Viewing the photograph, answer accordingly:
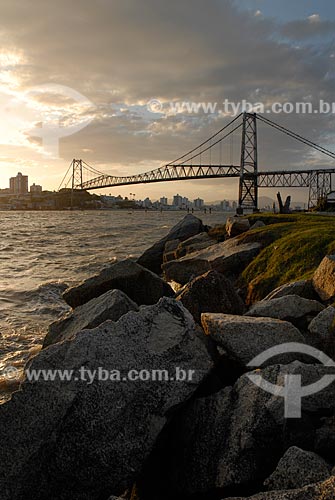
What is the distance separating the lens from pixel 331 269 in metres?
6.04

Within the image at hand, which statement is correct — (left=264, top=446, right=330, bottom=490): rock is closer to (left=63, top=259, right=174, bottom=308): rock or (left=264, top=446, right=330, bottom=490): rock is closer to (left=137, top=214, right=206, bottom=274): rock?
(left=63, top=259, right=174, bottom=308): rock

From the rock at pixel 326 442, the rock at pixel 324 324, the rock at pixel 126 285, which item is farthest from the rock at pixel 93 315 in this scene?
the rock at pixel 326 442

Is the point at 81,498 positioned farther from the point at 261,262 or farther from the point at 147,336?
the point at 261,262

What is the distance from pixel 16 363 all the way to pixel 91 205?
470 ft

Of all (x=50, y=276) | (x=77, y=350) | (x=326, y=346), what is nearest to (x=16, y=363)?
(x=77, y=350)

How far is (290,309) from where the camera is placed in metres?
5.57

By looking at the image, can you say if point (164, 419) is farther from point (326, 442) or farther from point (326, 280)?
point (326, 280)

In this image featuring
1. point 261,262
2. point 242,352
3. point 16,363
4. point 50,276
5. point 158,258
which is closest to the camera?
point 242,352

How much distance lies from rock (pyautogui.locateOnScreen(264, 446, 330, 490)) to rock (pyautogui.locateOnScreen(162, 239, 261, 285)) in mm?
7691

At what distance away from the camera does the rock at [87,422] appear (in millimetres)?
3334

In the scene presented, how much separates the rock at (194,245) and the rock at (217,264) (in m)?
3.24

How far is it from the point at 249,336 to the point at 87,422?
184cm

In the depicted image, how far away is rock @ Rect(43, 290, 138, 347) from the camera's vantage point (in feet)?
17.2

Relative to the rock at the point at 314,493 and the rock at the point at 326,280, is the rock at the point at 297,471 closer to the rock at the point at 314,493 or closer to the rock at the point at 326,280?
the rock at the point at 314,493
